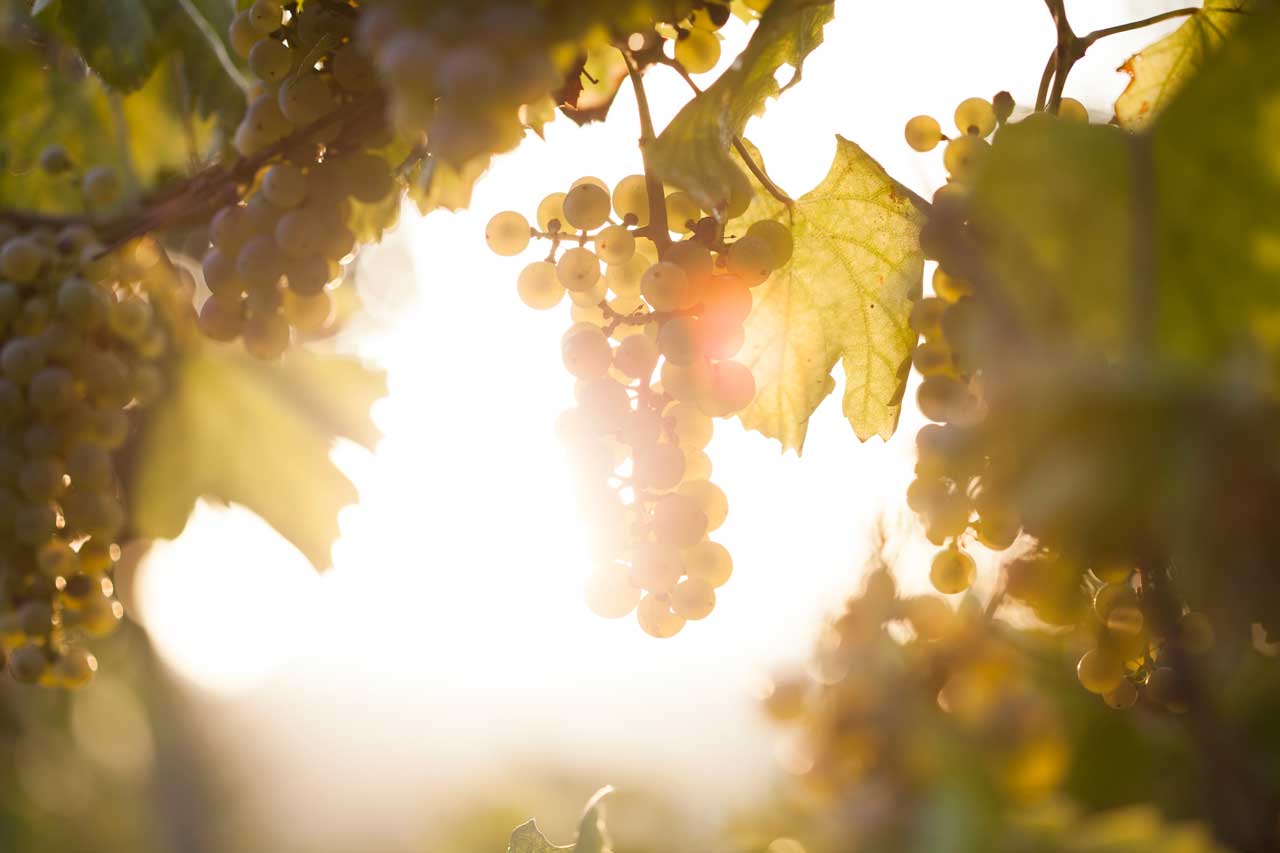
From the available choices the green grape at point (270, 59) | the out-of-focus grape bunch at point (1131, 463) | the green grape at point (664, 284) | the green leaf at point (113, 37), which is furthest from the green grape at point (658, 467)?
the green leaf at point (113, 37)

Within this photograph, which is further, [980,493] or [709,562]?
[709,562]

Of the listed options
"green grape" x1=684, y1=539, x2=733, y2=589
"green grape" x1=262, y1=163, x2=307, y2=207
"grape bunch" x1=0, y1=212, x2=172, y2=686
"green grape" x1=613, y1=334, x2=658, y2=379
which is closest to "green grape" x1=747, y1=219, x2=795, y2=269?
"green grape" x1=613, y1=334, x2=658, y2=379

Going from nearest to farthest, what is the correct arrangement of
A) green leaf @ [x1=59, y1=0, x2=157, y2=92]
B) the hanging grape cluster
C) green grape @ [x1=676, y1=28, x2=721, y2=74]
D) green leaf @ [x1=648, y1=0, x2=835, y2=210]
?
1. the hanging grape cluster
2. green leaf @ [x1=648, y1=0, x2=835, y2=210]
3. green grape @ [x1=676, y1=28, x2=721, y2=74]
4. green leaf @ [x1=59, y1=0, x2=157, y2=92]

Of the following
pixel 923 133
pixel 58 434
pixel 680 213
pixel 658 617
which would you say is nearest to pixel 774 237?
pixel 680 213

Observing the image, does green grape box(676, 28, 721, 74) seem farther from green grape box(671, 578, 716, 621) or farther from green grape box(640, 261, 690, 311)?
green grape box(671, 578, 716, 621)

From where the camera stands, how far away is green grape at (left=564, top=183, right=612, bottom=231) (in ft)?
2.34

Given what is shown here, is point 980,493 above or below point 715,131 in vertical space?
below

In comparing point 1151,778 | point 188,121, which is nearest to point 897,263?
point 1151,778

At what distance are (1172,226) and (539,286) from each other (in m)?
0.48

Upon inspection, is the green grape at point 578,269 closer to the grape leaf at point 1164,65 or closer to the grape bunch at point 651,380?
the grape bunch at point 651,380

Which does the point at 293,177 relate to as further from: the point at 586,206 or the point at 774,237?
the point at 774,237

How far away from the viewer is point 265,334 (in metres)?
0.74

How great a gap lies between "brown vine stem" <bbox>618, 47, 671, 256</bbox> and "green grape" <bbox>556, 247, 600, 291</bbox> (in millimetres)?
54

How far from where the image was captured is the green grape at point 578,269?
0.73m
